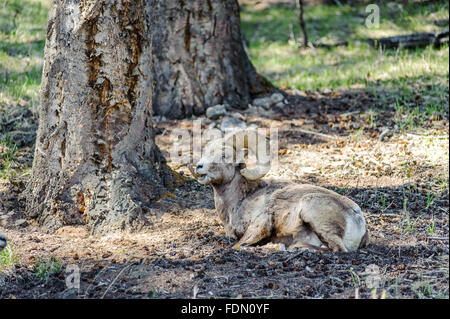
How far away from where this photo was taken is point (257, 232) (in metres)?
5.61

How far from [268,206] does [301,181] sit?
1.56 m

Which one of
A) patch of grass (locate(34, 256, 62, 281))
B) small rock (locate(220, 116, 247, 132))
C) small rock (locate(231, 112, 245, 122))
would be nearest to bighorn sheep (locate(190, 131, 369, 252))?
patch of grass (locate(34, 256, 62, 281))

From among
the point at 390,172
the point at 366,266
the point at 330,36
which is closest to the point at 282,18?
the point at 330,36

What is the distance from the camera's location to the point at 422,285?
14.9ft

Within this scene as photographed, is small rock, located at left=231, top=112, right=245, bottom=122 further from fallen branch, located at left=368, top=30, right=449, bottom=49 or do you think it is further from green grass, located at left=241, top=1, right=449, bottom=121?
fallen branch, located at left=368, top=30, right=449, bottom=49

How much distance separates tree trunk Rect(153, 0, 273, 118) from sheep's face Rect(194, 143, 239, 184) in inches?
148

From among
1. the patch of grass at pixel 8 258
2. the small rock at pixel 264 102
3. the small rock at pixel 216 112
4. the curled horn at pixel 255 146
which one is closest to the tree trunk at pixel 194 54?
the small rock at pixel 216 112

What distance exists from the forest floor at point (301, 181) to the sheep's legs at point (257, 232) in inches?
6.6

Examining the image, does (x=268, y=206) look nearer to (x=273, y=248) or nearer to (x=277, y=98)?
(x=273, y=248)

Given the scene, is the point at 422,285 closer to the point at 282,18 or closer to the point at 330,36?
the point at 330,36

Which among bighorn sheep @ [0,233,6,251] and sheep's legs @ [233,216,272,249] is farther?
sheep's legs @ [233,216,272,249]

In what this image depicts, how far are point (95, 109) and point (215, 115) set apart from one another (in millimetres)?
3512

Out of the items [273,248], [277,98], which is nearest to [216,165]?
[273,248]

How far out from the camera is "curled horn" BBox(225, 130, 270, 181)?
5.66m
